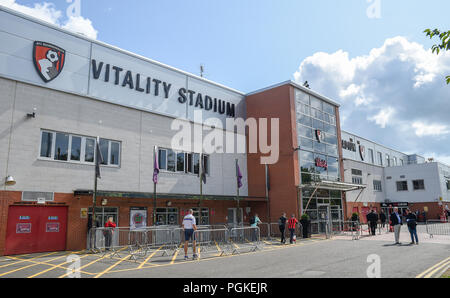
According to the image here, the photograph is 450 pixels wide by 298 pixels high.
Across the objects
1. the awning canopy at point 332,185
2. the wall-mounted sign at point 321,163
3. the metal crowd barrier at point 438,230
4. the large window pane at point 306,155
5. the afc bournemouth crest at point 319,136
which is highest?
the afc bournemouth crest at point 319,136

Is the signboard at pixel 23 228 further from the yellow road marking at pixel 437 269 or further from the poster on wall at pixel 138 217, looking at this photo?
the yellow road marking at pixel 437 269

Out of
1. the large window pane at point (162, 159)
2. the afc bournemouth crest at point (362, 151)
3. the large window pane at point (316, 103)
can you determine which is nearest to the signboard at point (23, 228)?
the large window pane at point (162, 159)

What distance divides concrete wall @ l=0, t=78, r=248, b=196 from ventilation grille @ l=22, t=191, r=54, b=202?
0.19 metres

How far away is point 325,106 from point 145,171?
1695 cm

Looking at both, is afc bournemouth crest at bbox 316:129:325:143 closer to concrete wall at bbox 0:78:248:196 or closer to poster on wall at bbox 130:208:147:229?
concrete wall at bbox 0:78:248:196

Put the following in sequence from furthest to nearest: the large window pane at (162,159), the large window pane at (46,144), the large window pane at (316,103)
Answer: the large window pane at (316,103) → the large window pane at (162,159) → the large window pane at (46,144)

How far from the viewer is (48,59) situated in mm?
17375

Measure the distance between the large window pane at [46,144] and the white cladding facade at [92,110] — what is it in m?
0.24

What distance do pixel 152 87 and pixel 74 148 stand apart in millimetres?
6489

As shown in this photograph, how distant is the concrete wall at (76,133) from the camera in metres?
15.9

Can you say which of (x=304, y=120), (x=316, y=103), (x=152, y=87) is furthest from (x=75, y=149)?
(x=316, y=103)

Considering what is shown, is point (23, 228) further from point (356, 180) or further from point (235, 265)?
point (356, 180)

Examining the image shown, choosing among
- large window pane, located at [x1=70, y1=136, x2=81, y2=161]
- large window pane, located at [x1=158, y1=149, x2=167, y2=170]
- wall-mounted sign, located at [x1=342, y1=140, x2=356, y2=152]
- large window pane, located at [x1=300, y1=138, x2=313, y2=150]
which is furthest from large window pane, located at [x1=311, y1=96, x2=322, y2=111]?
large window pane, located at [x1=70, y1=136, x2=81, y2=161]

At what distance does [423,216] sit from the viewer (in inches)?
1602
